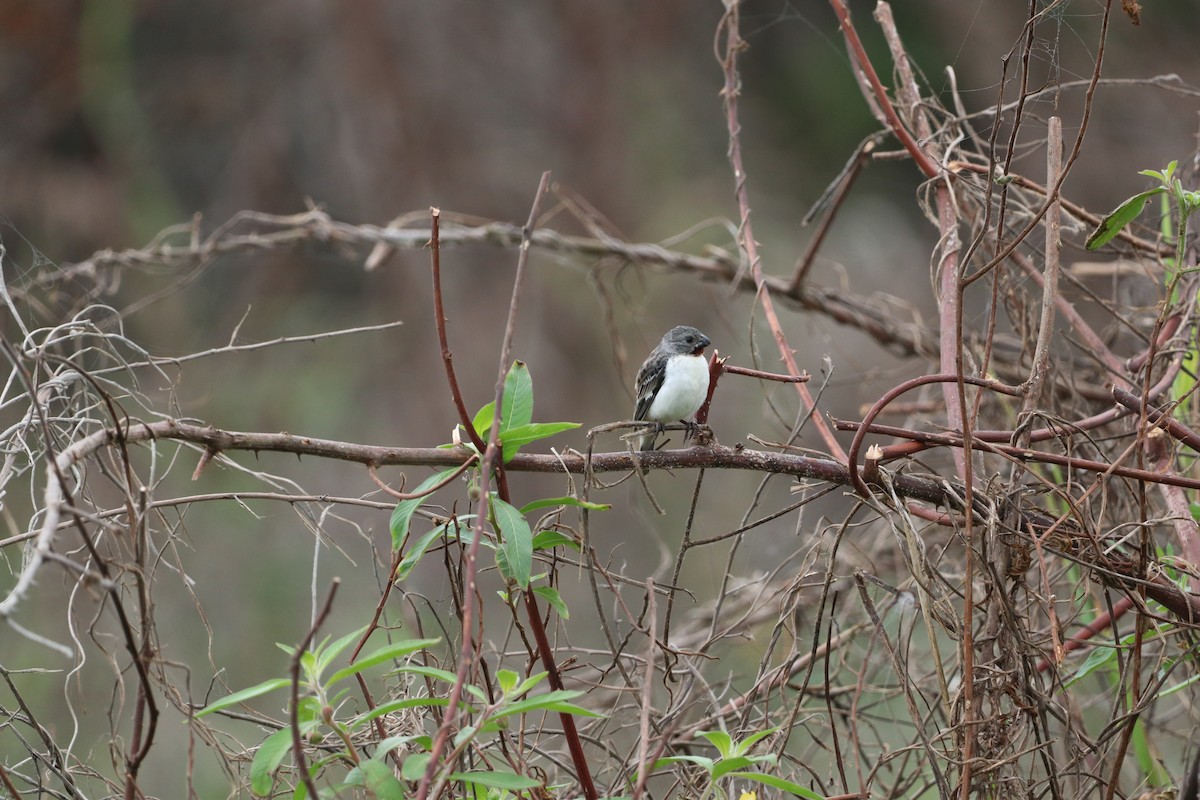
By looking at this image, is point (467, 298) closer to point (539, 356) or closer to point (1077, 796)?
point (539, 356)

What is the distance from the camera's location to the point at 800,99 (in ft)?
39.7

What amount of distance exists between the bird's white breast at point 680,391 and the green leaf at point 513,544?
6.53 feet

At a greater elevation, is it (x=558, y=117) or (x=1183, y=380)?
(x=558, y=117)

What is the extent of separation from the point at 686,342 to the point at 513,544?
2538 mm

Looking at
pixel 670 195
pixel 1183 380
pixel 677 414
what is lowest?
pixel 1183 380

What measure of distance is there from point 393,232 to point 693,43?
881 cm

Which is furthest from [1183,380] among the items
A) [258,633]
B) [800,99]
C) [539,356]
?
[800,99]

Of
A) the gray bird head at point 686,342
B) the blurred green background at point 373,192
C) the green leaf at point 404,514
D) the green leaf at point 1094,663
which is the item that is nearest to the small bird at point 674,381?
the gray bird head at point 686,342

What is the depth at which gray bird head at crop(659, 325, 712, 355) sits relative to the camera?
4.33 m

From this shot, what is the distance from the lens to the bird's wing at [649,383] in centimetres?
413

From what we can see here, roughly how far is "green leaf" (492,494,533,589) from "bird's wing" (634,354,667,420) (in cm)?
213

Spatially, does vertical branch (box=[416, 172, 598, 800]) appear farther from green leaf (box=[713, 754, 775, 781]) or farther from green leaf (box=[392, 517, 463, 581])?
green leaf (box=[713, 754, 775, 781])

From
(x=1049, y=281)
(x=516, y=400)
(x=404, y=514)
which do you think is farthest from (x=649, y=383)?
(x=404, y=514)

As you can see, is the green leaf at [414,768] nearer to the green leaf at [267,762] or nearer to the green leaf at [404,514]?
the green leaf at [267,762]
